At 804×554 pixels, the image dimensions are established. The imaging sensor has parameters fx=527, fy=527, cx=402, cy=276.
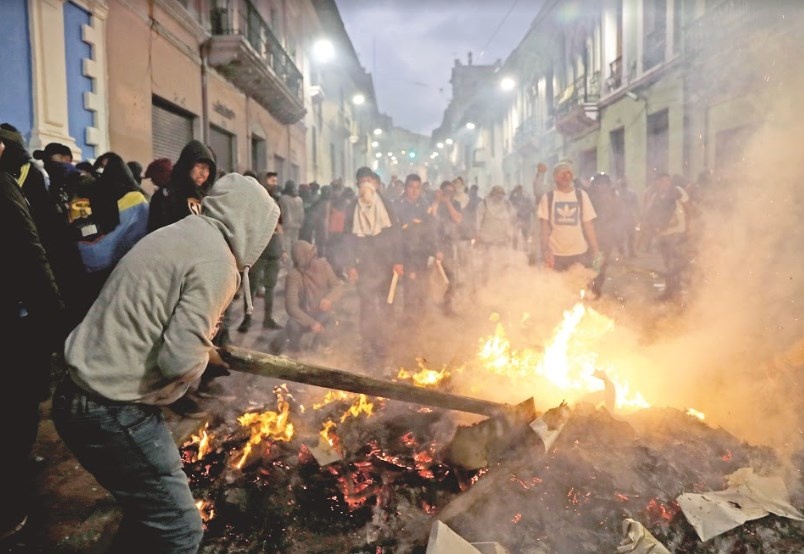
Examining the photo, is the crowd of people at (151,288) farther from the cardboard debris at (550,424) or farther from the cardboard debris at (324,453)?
the cardboard debris at (550,424)

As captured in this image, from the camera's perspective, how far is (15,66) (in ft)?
20.8

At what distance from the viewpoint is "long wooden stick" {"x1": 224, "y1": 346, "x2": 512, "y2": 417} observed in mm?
2436

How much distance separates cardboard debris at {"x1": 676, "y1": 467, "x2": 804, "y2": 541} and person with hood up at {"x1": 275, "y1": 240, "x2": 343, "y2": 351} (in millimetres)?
4061

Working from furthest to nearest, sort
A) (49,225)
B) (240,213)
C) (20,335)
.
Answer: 1. (49,225)
2. (20,335)
3. (240,213)

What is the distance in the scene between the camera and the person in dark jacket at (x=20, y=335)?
105 inches

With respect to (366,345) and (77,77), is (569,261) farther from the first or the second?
(77,77)

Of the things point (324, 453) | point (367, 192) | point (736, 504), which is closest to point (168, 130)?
point (367, 192)

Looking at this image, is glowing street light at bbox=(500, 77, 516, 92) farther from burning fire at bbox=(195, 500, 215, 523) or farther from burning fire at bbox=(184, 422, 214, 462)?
burning fire at bbox=(195, 500, 215, 523)

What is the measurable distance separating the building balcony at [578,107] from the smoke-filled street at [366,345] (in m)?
9.56

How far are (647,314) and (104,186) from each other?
6.80 metres

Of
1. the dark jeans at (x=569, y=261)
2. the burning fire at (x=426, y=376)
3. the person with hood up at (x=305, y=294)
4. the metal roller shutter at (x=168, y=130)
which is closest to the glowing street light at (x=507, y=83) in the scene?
the metal roller shutter at (x=168, y=130)

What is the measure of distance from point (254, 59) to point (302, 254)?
10292 millimetres

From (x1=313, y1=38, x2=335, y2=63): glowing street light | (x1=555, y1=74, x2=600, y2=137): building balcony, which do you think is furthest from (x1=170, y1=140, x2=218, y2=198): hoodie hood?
(x1=313, y1=38, x2=335, y2=63): glowing street light

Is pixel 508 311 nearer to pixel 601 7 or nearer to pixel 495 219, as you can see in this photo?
pixel 495 219
